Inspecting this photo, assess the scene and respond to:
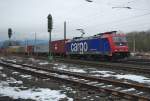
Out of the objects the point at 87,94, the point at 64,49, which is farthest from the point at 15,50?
the point at 87,94

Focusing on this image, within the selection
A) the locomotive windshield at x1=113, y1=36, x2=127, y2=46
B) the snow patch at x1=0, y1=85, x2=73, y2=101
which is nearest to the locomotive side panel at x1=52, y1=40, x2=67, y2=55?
the locomotive windshield at x1=113, y1=36, x2=127, y2=46

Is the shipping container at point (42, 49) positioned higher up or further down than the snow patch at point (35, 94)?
higher up

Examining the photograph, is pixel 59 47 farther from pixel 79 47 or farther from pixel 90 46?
pixel 90 46

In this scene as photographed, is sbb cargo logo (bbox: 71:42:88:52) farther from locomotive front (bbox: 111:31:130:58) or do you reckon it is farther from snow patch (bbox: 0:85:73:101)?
snow patch (bbox: 0:85:73:101)

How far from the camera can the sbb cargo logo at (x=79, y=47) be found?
35375mm

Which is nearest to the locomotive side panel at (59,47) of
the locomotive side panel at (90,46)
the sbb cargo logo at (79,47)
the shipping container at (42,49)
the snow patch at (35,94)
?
the locomotive side panel at (90,46)

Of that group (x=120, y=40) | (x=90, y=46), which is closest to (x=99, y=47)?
(x=90, y=46)

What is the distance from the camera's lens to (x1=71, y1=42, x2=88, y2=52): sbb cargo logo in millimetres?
35375

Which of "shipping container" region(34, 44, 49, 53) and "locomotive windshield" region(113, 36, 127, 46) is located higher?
→ "locomotive windshield" region(113, 36, 127, 46)

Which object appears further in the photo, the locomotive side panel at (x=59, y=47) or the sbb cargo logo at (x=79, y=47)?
the locomotive side panel at (x=59, y=47)

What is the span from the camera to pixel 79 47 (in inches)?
1469

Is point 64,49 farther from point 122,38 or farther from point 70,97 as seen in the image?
point 70,97

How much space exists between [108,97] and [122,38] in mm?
22257

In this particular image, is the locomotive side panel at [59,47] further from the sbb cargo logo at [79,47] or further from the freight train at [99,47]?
the sbb cargo logo at [79,47]
